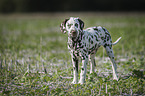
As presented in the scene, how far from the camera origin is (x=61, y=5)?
38.0 meters

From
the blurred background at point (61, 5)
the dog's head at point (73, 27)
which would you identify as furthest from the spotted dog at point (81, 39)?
the blurred background at point (61, 5)

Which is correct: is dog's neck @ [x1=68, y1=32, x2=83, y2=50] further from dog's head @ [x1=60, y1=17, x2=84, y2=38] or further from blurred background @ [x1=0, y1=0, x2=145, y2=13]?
blurred background @ [x1=0, y1=0, x2=145, y2=13]

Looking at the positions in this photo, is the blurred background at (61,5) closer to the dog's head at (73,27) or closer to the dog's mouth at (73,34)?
the dog's head at (73,27)

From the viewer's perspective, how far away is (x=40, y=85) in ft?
16.6

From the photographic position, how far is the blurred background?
A: 118 feet

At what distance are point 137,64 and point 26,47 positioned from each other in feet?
20.4

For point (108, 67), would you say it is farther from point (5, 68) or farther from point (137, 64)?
point (5, 68)

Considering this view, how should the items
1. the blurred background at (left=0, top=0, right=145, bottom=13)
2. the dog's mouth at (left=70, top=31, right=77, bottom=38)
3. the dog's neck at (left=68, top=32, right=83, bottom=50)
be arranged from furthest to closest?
1. the blurred background at (left=0, top=0, right=145, bottom=13)
2. the dog's neck at (left=68, top=32, right=83, bottom=50)
3. the dog's mouth at (left=70, top=31, right=77, bottom=38)

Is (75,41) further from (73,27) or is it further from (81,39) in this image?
(73,27)

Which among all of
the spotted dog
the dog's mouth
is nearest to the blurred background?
Result: the spotted dog

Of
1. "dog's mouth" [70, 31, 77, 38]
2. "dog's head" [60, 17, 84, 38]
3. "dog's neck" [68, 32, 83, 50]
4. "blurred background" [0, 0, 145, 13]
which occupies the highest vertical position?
"blurred background" [0, 0, 145, 13]

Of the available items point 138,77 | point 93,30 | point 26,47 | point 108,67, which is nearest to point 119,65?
point 108,67

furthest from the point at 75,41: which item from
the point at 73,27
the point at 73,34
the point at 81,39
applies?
the point at 73,27

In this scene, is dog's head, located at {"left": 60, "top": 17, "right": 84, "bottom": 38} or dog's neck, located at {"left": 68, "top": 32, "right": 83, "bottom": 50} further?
dog's neck, located at {"left": 68, "top": 32, "right": 83, "bottom": 50}
